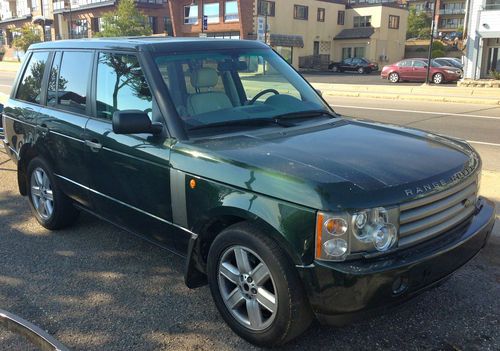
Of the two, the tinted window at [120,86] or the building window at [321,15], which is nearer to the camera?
the tinted window at [120,86]

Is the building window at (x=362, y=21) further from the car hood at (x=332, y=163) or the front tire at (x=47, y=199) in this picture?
the car hood at (x=332, y=163)

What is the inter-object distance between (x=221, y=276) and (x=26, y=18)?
8566cm

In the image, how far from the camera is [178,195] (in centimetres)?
333

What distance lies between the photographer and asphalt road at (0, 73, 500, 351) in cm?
311

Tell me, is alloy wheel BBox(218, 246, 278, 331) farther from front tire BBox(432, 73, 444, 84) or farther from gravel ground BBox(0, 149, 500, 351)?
front tire BBox(432, 73, 444, 84)

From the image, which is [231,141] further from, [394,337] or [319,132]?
[394,337]

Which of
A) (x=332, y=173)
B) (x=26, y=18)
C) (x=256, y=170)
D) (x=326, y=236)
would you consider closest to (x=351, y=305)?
(x=326, y=236)

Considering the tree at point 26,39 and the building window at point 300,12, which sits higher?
the building window at point 300,12

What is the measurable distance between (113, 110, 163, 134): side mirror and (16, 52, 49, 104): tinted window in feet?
6.95

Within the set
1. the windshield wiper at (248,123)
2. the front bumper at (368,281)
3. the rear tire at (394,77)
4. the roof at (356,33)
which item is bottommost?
the rear tire at (394,77)

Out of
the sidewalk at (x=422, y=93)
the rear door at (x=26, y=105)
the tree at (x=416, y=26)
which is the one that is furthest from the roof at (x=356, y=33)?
the rear door at (x=26, y=105)

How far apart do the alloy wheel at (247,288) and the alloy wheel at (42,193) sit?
251cm

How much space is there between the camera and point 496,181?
629 centimetres

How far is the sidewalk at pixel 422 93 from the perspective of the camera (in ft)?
60.6
